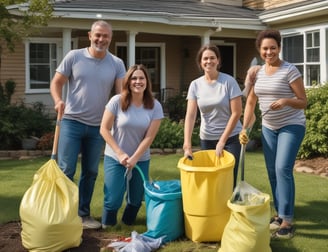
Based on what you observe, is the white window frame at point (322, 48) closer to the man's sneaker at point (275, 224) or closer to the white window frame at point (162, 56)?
the white window frame at point (162, 56)

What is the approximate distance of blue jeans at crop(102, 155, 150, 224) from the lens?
4.40 metres

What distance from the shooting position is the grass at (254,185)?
415cm

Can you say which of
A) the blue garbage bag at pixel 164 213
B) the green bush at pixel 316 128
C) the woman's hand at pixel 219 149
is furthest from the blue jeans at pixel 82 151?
the green bush at pixel 316 128

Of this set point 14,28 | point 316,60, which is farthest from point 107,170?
point 316,60

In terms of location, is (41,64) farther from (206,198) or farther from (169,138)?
(206,198)

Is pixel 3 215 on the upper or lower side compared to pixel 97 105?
lower

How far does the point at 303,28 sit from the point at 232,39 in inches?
162

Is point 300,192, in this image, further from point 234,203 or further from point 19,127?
point 19,127

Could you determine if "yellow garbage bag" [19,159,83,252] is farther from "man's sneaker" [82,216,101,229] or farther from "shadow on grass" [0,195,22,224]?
"shadow on grass" [0,195,22,224]

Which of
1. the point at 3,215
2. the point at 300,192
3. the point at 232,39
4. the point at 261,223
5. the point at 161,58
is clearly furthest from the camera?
the point at 232,39

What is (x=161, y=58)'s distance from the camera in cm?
1577

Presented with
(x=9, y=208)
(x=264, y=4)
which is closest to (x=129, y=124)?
(x=9, y=208)

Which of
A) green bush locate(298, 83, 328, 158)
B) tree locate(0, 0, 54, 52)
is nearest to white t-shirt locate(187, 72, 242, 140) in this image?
green bush locate(298, 83, 328, 158)

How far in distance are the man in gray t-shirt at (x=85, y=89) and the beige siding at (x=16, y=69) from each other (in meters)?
8.91
